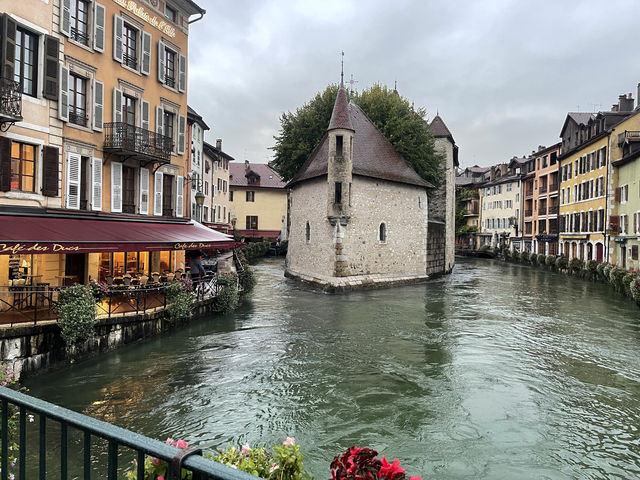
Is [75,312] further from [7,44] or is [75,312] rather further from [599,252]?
[599,252]

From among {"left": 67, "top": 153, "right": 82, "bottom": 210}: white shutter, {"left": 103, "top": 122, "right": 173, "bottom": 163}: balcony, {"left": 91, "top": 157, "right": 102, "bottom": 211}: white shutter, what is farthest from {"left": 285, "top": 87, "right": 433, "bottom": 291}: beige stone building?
{"left": 67, "top": 153, "right": 82, "bottom": 210}: white shutter

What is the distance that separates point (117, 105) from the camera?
15430 mm

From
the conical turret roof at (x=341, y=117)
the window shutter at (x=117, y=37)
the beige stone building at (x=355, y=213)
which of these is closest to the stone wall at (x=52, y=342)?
the window shutter at (x=117, y=37)

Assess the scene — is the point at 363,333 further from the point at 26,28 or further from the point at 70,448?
the point at 26,28

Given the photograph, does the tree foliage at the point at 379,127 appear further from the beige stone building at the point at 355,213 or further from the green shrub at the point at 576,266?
the green shrub at the point at 576,266

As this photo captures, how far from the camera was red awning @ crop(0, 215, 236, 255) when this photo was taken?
993 cm

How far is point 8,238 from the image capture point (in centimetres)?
984

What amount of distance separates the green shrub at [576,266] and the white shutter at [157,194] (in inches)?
1146

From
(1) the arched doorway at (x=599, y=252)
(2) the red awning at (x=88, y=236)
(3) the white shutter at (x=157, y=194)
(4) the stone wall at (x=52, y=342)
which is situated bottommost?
(4) the stone wall at (x=52, y=342)

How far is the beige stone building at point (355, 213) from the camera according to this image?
2495cm

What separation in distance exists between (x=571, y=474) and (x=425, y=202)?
2543 centimetres

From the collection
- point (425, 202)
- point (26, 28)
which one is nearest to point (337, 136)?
point (425, 202)

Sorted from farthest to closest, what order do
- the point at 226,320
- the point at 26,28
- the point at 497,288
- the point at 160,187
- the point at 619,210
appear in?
the point at 619,210, the point at 497,288, the point at 160,187, the point at 226,320, the point at 26,28

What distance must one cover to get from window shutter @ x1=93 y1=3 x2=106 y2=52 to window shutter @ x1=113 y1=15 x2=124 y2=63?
527mm
